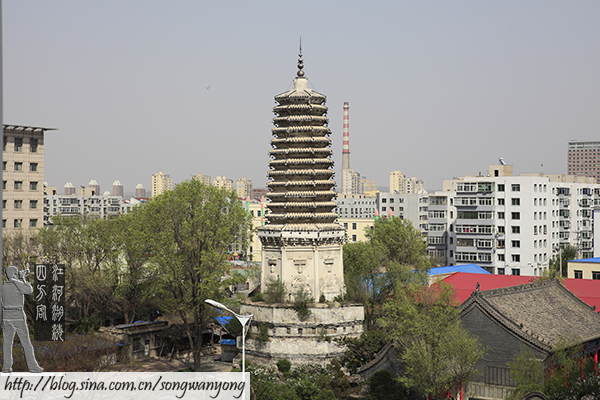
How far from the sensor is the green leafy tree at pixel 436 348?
37.6 meters

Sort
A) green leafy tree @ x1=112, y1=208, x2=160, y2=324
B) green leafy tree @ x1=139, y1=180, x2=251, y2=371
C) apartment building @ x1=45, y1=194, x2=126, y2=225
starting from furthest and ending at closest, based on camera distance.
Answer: apartment building @ x1=45, y1=194, x2=126, y2=225 → green leafy tree @ x1=112, y1=208, x2=160, y2=324 → green leafy tree @ x1=139, y1=180, x2=251, y2=371

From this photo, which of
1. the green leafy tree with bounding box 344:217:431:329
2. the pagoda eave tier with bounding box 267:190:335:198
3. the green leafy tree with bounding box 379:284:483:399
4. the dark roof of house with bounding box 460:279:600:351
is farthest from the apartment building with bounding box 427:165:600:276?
the green leafy tree with bounding box 379:284:483:399

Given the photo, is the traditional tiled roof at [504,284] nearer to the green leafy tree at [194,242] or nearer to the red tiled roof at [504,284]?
the red tiled roof at [504,284]

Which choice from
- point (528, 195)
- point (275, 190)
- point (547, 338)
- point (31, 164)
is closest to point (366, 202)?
point (528, 195)

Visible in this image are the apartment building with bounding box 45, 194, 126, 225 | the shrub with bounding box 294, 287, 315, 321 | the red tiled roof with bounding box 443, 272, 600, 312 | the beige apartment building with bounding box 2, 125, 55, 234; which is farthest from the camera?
the apartment building with bounding box 45, 194, 126, 225

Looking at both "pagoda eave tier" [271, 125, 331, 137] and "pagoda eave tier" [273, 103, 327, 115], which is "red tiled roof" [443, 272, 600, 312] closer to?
"pagoda eave tier" [271, 125, 331, 137]

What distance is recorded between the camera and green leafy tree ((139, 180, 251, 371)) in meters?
51.5

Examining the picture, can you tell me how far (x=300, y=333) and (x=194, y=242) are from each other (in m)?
10.5

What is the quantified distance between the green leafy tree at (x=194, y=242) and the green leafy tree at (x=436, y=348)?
16.5m

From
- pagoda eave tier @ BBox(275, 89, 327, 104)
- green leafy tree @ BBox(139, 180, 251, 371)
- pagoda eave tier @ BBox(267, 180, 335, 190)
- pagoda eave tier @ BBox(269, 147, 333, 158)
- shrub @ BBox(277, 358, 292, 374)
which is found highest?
pagoda eave tier @ BBox(275, 89, 327, 104)

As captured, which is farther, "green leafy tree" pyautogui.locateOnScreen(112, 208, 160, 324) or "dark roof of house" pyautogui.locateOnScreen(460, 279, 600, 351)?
"green leafy tree" pyautogui.locateOnScreen(112, 208, 160, 324)

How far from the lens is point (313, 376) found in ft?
148

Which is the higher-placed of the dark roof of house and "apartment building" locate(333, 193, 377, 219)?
"apartment building" locate(333, 193, 377, 219)

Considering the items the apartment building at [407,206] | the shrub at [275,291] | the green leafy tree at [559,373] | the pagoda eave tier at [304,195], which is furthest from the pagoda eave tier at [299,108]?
the apartment building at [407,206]
